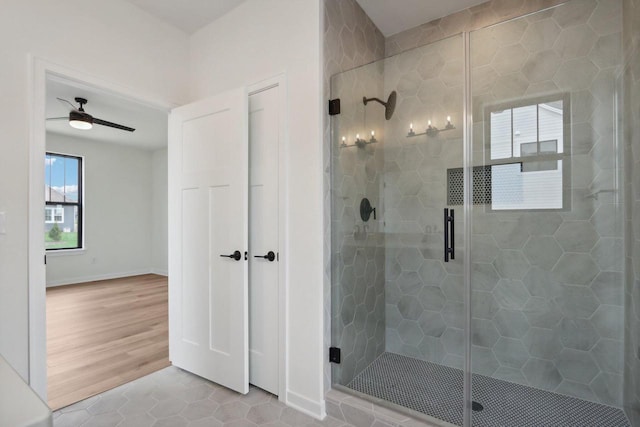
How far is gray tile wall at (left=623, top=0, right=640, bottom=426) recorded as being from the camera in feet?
5.30

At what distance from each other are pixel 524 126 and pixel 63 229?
6835mm

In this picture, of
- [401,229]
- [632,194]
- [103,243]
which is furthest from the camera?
[103,243]

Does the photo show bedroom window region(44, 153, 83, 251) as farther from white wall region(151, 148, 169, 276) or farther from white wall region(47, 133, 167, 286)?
white wall region(151, 148, 169, 276)

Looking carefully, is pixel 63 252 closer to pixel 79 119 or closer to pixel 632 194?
pixel 79 119

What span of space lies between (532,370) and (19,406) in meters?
2.47

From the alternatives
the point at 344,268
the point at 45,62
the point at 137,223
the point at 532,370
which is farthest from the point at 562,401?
the point at 137,223

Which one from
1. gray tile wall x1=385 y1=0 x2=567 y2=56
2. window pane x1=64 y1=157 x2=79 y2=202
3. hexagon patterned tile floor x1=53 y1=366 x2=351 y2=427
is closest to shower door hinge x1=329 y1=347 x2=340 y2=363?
hexagon patterned tile floor x1=53 y1=366 x2=351 y2=427

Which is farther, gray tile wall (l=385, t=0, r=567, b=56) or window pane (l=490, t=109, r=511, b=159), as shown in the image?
gray tile wall (l=385, t=0, r=567, b=56)

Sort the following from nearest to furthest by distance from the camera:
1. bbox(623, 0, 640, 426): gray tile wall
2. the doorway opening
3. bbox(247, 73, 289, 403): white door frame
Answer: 1. bbox(623, 0, 640, 426): gray tile wall
2. bbox(247, 73, 289, 403): white door frame
3. the doorway opening

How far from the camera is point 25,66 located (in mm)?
1767

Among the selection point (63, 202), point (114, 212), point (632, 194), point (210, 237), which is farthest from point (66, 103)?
point (632, 194)

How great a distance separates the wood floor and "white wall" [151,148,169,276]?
4.25 ft

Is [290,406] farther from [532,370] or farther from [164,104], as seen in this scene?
[164,104]

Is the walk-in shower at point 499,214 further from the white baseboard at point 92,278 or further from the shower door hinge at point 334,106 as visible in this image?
the white baseboard at point 92,278
